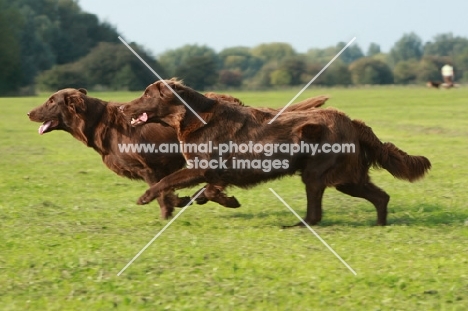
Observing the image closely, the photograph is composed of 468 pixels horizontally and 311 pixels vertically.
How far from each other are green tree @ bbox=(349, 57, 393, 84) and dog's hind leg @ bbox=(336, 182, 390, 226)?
6281cm

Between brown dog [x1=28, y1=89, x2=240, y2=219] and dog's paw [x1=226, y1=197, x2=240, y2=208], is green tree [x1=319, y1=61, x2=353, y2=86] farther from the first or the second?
dog's paw [x1=226, y1=197, x2=240, y2=208]

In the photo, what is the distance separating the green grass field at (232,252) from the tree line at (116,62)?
3048 cm

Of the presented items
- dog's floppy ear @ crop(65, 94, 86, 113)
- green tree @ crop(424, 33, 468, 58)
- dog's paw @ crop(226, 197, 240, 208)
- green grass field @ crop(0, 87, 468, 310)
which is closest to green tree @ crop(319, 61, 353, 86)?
green tree @ crop(424, 33, 468, 58)

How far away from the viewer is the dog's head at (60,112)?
34.9 feet

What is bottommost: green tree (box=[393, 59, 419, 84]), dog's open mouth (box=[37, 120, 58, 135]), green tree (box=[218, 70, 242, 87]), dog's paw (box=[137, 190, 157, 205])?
green tree (box=[393, 59, 419, 84])

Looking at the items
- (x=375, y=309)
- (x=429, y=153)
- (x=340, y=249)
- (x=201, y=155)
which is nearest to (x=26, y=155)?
(x=429, y=153)

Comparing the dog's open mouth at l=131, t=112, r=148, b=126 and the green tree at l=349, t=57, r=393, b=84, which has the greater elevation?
the dog's open mouth at l=131, t=112, r=148, b=126

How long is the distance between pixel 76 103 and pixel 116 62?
3584 centimetres

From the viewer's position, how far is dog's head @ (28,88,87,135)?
10.6 meters

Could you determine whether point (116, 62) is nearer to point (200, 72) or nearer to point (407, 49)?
point (200, 72)

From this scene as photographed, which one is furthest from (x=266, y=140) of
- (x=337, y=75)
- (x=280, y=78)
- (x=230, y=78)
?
(x=337, y=75)

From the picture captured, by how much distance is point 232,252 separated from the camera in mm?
7742

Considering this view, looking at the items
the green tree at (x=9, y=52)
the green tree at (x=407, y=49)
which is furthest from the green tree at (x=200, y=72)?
the green tree at (x=407, y=49)

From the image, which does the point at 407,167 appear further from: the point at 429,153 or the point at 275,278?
the point at 429,153
